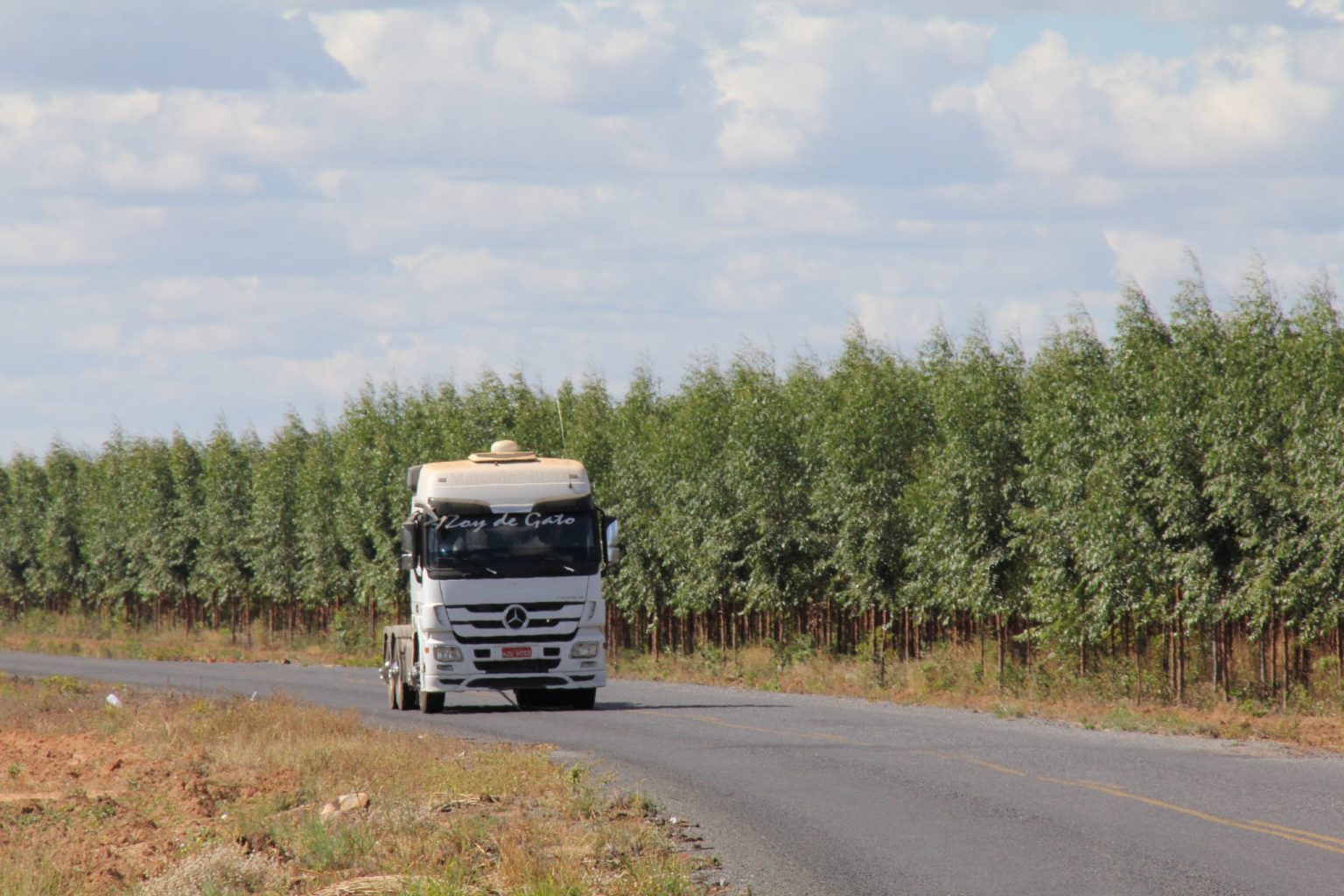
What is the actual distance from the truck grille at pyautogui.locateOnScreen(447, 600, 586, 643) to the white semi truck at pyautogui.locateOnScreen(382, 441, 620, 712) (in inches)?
0.5

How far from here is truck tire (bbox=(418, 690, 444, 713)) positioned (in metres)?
25.4

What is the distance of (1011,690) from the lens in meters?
30.1

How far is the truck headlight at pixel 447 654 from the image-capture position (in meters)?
23.6

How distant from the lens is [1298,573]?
23.8 m

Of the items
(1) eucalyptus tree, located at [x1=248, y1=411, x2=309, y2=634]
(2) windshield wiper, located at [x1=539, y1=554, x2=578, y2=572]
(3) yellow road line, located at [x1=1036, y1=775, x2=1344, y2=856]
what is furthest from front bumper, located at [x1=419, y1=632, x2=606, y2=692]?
(1) eucalyptus tree, located at [x1=248, y1=411, x2=309, y2=634]

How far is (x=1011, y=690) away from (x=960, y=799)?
1555 cm

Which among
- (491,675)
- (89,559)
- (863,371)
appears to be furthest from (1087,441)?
(89,559)

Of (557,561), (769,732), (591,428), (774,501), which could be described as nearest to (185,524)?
(591,428)

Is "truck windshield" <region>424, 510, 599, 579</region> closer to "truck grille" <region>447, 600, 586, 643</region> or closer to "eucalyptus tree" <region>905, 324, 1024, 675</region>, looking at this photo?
"truck grille" <region>447, 600, 586, 643</region>

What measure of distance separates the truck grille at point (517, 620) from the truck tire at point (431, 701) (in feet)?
7.08

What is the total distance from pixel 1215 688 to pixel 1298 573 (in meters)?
3.47

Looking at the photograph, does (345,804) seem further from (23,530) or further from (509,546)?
(23,530)

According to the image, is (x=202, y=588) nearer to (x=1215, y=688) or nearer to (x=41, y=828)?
(x=1215, y=688)

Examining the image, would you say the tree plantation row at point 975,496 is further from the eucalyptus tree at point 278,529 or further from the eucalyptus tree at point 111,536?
the eucalyptus tree at point 111,536
